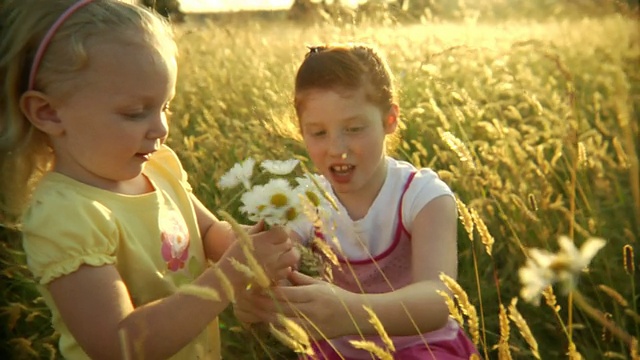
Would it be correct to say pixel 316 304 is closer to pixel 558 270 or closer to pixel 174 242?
pixel 174 242

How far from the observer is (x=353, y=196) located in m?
2.59

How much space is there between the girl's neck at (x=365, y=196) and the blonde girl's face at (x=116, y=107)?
28.4 inches

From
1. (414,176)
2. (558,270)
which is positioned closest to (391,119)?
(414,176)

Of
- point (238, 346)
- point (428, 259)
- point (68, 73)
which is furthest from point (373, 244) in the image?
point (68, 73)

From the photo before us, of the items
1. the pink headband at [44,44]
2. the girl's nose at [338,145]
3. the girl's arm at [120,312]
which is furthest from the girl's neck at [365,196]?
the pink headband at [44,44]

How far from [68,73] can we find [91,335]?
0.59m

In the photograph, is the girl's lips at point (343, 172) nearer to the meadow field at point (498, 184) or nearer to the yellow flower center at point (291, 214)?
the meadow field at point (498, 184)

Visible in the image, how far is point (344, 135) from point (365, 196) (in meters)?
0.21

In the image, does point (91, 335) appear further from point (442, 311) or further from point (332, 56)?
point (332, 56)

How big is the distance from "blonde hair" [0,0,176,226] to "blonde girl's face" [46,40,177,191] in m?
0.03

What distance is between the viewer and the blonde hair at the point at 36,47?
202 centimetres

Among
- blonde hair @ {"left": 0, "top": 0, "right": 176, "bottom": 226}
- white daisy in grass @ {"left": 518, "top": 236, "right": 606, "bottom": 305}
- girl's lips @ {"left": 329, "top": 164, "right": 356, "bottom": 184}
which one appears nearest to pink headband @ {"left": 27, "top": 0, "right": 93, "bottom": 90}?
blonde hair @ {"left": 0, "top": 0, "right": 176, "bottom": 226}

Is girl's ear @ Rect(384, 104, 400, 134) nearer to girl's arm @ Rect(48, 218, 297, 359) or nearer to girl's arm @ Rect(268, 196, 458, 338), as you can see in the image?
girl's arm @ Rect(268, 196, 458, 338)

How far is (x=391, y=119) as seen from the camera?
2646 mm
